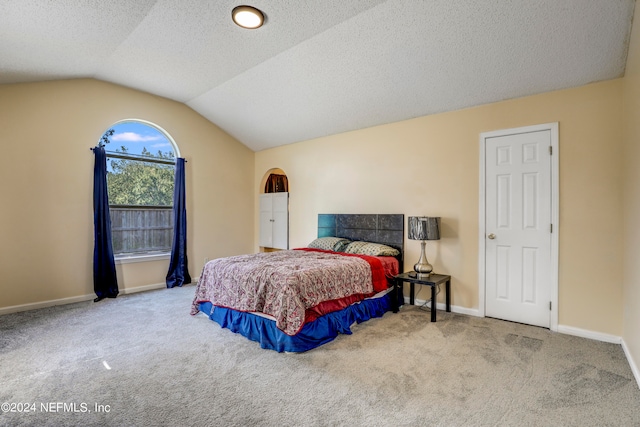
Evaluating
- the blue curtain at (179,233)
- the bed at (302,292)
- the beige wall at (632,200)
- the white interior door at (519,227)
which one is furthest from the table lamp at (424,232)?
the blue curtain at (179,233)

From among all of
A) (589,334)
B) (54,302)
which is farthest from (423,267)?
(54,302)

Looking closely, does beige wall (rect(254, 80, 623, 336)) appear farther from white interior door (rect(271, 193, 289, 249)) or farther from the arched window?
Result: the arched window

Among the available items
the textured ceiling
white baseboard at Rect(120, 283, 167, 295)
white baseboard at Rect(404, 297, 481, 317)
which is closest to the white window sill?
white baseboard at Rect(120, 283, 167, 295)

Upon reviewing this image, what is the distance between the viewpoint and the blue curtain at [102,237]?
4.18 m

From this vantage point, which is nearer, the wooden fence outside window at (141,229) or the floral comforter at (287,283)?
the floral comforter at (287,283)

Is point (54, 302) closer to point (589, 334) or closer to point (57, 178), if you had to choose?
point (57, 178)

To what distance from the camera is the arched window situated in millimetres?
4609

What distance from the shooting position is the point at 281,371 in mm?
2291

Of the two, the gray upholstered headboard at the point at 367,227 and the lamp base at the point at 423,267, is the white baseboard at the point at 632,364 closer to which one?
the lamp base at the point at 423,267

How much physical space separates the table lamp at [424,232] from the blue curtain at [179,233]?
354 cm

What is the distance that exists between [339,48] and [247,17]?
0.94m

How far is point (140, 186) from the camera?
486 centimetres

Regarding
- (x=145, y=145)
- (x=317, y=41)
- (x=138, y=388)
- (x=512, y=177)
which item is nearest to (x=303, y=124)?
(x=317, y=41)

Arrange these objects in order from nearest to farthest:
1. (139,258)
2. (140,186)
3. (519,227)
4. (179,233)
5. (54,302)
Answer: (519,227) → (54,302) → (139,258) → (140,186) → (179,233)
